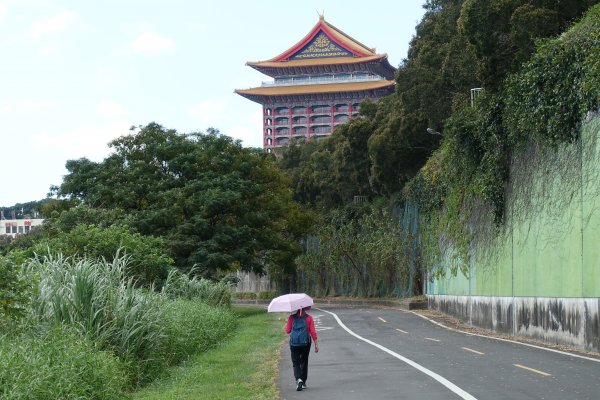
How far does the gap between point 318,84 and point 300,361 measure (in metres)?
113

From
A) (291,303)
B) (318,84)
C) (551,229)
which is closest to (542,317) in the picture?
(551,229)

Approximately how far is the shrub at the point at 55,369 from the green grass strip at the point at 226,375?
0.93m

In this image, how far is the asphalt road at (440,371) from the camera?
14.0 meters

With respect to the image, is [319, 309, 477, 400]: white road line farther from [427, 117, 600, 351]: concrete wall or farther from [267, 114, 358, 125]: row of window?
[267, 114, 358, 125]: row of window

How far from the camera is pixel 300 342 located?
51.6 feet

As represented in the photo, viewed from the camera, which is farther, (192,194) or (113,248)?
(192,194)

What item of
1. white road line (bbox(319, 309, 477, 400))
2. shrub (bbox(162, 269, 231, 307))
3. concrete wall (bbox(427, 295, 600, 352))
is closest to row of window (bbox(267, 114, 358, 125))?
shrub (bbox(162, 269, 231, 307))

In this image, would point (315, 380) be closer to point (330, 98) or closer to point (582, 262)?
point (582, 262)

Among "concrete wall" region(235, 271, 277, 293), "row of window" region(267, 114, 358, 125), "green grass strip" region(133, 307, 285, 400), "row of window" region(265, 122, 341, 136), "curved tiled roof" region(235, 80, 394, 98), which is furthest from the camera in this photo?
"row of window" region(265, 122, 341, 136)

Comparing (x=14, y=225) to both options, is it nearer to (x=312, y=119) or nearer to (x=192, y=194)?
(x=312, y=119)

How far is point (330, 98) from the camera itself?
127m

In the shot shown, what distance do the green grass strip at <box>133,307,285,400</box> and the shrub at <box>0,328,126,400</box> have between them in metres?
0.93

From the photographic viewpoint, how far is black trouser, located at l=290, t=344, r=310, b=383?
1540cm

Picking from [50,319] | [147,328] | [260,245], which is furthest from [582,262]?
[260,245]
